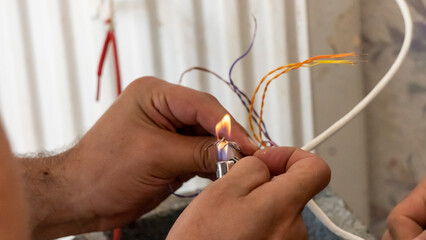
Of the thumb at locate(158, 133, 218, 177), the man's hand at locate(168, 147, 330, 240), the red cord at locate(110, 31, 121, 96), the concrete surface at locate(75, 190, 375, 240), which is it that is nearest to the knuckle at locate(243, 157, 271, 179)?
the man's hand at locate(168, 147, 330, 240)

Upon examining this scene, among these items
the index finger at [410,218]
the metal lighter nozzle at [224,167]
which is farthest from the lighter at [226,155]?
the index finger at [410,218]

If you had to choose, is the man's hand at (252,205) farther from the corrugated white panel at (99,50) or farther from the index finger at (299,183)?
the corrugated white panel at (99,50)

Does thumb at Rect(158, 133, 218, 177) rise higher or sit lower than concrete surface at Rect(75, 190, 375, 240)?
higher

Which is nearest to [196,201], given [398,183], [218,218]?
[218,218]

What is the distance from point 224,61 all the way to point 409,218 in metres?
0.42

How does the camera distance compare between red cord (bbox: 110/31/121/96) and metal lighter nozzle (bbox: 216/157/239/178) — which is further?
red cord (bbox: 110/31/121/96)

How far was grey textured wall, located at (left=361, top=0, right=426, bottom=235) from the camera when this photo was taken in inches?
36.0

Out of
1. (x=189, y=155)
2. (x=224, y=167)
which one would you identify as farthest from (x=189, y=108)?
(x=224, y=167)

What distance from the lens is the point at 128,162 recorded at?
2.27 ft

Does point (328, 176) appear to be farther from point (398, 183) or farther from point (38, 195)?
point (398, 183)

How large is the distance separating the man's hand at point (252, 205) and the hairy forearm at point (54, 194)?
0.29m

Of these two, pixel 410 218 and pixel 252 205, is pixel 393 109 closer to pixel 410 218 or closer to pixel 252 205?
pixel 410 218

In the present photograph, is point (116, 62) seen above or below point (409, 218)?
above

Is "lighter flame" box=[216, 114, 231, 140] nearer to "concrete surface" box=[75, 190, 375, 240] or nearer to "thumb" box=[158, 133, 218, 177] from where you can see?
"thumb" box=[158, 133, 218, 177]
